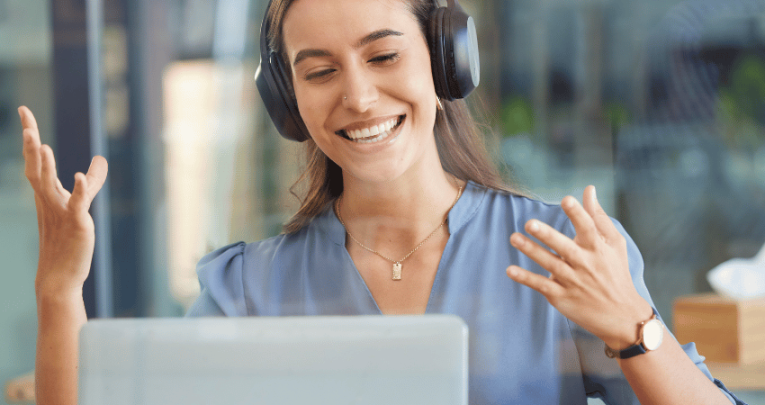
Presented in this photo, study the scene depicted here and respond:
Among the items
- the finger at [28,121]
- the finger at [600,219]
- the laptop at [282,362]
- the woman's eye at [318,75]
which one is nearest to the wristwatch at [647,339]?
the finger at [600,219]

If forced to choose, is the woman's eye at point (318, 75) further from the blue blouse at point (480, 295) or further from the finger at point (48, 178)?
the finger at point (48, 178)

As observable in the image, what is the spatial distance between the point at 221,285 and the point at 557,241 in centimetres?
62

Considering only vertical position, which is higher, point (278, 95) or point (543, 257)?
point (278, 95)

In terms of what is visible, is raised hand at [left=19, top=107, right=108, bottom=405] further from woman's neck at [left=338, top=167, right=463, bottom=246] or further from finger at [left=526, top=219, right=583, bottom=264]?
finger at [left=526, top=219, right=583, bottom=264]

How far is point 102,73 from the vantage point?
1.60m

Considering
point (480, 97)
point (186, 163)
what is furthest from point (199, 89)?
point (480, 97)

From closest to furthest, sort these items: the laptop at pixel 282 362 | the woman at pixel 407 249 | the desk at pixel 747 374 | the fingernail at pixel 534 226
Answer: the laptop at pixel 282 362
the fingernail at pixel 534 226
the woman at pixel 407 249
the desk at pixel 747 374

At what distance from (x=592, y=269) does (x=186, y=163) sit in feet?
4.18

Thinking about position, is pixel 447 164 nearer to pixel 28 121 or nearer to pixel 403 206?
pixel 403 206

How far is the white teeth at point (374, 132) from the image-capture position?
91cm

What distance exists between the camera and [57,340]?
79 centimetres

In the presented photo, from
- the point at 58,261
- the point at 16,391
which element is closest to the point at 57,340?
the point at 58,261

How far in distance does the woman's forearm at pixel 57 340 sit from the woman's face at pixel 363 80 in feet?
1.44

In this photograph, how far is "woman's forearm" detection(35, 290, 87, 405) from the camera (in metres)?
0.77
